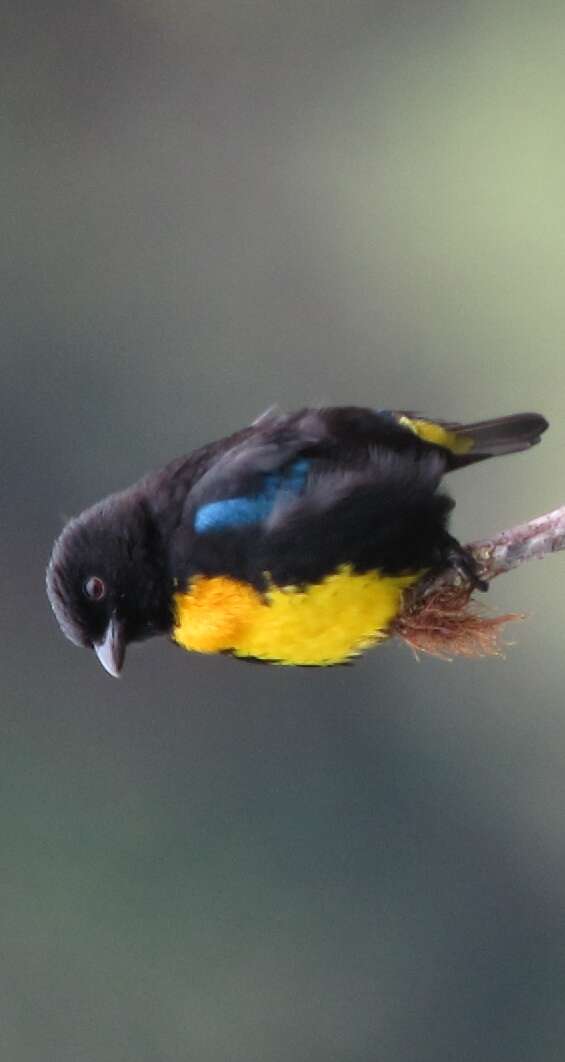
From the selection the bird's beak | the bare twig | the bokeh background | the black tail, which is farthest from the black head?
the bokeh background

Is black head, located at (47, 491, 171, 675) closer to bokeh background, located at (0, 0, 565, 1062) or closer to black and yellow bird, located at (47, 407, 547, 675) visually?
black and yellow bird, located at (47, 407, 547, 675)

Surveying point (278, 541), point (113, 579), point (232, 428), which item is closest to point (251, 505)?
point (278, 541)

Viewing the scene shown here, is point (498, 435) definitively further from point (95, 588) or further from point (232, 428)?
point (232, 428)

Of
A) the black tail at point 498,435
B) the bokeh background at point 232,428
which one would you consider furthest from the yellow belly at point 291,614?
the bokeh background at point 232,428

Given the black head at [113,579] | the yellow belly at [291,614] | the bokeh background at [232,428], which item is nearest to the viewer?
the yellow belly at [291,614]

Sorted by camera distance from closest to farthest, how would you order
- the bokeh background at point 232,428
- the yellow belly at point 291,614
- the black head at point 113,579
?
the yellow belly at point 291,614
the black head at point 113,579
the bokeh background at point 232,428

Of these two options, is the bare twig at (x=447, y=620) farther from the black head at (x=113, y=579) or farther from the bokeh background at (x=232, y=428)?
the bokeh background at (x=232, y=428)
